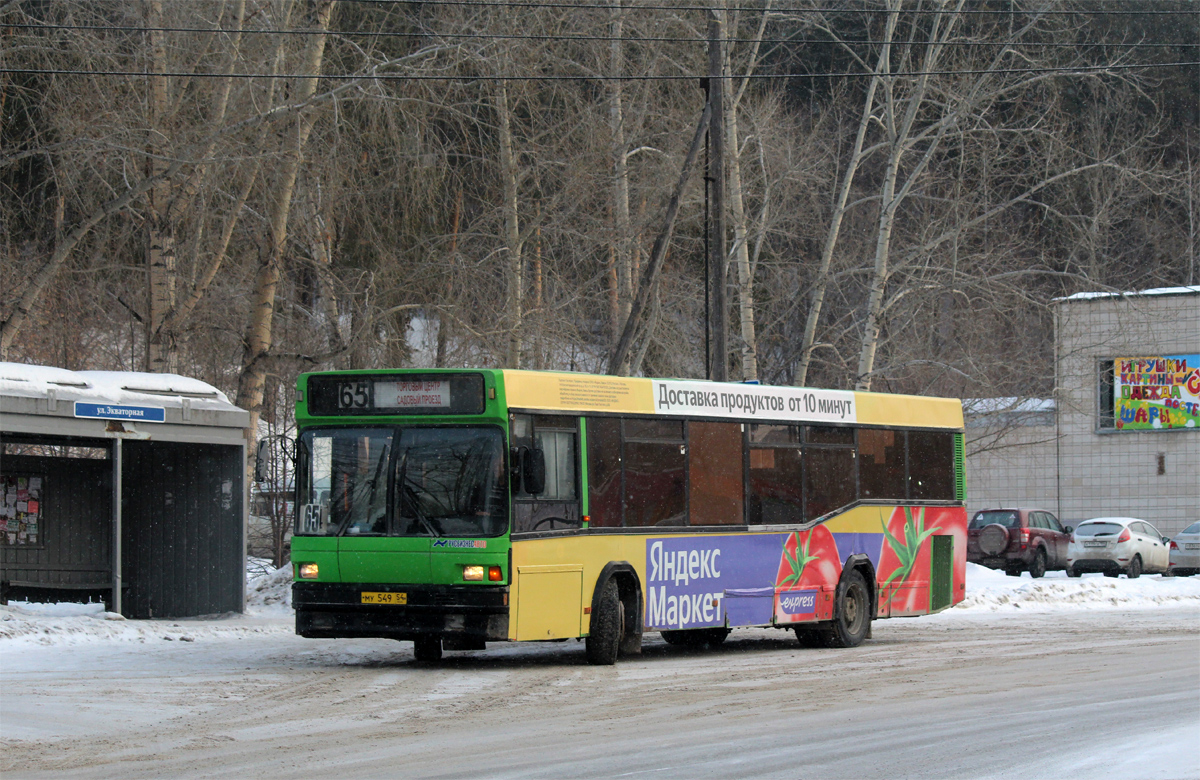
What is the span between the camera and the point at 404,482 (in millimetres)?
13773

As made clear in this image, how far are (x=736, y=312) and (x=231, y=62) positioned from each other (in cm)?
1486

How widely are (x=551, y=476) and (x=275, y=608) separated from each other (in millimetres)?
8124

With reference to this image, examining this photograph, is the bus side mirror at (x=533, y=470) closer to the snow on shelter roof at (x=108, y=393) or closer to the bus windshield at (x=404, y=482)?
the bus windshield at (x=404, y=482)

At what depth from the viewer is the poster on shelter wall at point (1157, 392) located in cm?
4034

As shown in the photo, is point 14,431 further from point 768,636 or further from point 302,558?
point 768,636

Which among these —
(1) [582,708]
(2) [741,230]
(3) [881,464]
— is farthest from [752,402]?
(2) [741,230]

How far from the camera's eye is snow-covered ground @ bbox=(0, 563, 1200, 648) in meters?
15.7

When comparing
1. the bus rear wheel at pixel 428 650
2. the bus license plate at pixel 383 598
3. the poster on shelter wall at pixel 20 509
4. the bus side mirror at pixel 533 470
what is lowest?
the bus rear wheel at pixel 428 650

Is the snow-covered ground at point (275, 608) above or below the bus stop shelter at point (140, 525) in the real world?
below

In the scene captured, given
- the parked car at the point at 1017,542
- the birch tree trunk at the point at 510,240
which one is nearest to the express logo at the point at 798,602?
the birch tree trunk at the point at 510,240

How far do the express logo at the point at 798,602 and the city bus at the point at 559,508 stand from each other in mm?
24

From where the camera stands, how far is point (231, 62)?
20.9 metres

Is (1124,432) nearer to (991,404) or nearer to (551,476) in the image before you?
(991,404)

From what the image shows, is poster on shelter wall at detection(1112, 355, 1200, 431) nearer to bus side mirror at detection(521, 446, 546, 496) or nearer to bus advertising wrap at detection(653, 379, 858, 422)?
bus advertising wrap at detection(653, 379, 858, 422)
